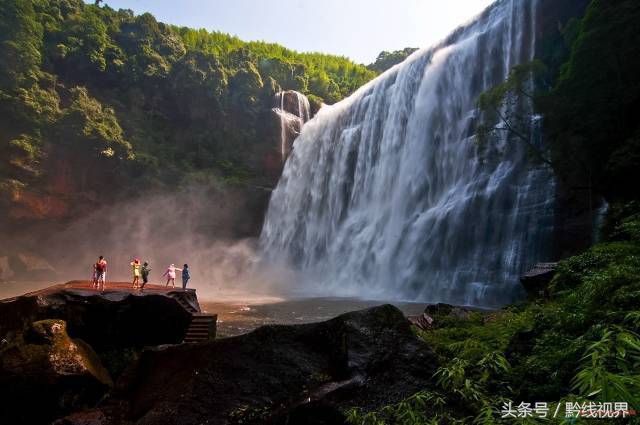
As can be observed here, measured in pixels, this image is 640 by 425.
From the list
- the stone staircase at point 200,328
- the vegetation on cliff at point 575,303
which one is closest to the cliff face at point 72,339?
the stone staircase at point 200,328

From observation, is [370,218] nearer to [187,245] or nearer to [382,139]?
[382,139]

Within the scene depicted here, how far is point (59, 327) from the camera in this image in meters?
7.17

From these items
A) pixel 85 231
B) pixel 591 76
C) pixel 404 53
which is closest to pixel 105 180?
pixel 85 231

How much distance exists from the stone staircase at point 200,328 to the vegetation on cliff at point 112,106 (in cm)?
2735

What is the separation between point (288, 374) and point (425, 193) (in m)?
19.9

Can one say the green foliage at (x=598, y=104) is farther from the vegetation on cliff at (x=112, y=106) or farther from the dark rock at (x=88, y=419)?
the vegetation on cliff at (x=112, y=106)

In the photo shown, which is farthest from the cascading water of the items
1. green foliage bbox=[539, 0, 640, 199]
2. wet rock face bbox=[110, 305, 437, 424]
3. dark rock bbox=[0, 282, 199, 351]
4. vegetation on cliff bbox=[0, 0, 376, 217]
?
wet rock face bbox=[110, 305, 437, 424]

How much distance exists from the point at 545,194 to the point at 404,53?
176ft

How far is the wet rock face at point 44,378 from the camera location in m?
6.24

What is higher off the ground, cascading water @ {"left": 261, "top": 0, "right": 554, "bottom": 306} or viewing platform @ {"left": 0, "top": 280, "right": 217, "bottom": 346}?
cascading water @ {"left": 261, "top": 0, "right": 554, "bottom": 306}

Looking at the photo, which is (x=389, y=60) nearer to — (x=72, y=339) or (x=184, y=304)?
(x=184, y=304)

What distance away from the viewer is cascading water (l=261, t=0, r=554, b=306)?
17469mm

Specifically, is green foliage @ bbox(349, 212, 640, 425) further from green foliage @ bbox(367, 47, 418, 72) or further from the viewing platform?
green foliage @ bbox(367, 47, 418, 72)

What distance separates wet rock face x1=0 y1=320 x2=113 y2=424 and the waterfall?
32.3 m
